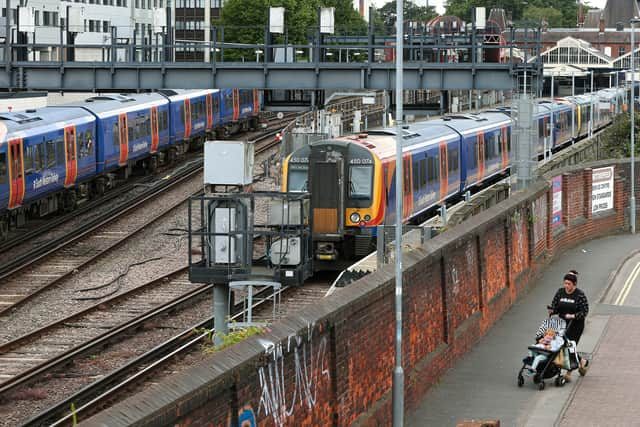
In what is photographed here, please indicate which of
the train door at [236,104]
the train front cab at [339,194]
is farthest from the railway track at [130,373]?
the train door at [236,104]

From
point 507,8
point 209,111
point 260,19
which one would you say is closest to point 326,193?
point 209,111

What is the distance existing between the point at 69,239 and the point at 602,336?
650 inches

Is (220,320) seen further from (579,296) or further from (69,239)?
(69,239)

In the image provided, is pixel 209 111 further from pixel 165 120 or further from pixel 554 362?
pixel 554 362

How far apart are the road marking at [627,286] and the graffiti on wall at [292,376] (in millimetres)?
13529

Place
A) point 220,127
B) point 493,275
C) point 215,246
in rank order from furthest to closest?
1. point 220,127
2. point 493,275
3. point 215,246

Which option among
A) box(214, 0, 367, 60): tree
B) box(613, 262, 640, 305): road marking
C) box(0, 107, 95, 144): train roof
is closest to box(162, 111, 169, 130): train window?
box(0, 107, 95, 144): train roof

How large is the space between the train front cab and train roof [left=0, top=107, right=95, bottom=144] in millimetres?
8102

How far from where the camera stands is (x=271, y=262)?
23.3 m

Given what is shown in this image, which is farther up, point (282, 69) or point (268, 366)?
point (282, 69)

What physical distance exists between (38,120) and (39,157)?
1.35m

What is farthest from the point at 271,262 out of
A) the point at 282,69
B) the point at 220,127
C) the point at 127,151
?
the point at 220,127

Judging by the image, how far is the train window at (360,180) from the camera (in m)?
28.4

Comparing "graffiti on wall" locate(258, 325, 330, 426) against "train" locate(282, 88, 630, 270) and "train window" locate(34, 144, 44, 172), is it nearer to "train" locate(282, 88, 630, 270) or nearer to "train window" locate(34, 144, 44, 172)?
"train" locate(282, 88, 630, 270)
